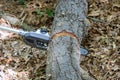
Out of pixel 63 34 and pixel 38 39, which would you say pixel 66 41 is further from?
pixel 38 39

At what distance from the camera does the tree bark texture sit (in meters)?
3.29

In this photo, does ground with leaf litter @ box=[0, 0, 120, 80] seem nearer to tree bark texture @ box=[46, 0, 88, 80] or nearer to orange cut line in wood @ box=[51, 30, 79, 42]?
tree bark texture @ box=[46, 0, 88, 80]

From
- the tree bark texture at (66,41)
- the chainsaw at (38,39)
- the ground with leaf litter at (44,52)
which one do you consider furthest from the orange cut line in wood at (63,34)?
the ground with leaf litter at (44,52)

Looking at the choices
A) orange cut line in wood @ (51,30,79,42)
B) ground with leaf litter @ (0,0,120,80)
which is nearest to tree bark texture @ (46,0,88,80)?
orange cut line in wood @ (51,30,79,42)

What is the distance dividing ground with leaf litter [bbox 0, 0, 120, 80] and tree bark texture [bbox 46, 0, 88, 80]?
32 centimetres

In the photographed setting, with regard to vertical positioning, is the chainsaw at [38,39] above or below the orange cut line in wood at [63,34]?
below

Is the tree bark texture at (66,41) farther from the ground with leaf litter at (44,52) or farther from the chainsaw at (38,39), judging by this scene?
the ground with leaf litter at (44,52)

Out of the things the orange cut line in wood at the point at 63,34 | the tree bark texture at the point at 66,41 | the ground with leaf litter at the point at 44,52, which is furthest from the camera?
the ground with leaf litter at the point at 44,52

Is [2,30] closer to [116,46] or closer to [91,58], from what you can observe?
[91,58]

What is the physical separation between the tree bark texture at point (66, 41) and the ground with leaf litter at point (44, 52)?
0.32 meters

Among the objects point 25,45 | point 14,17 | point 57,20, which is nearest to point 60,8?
point 57,20

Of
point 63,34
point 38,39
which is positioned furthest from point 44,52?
point 63,34

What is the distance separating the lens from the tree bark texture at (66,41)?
10.8 feet

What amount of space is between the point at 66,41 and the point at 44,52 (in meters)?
0.67
